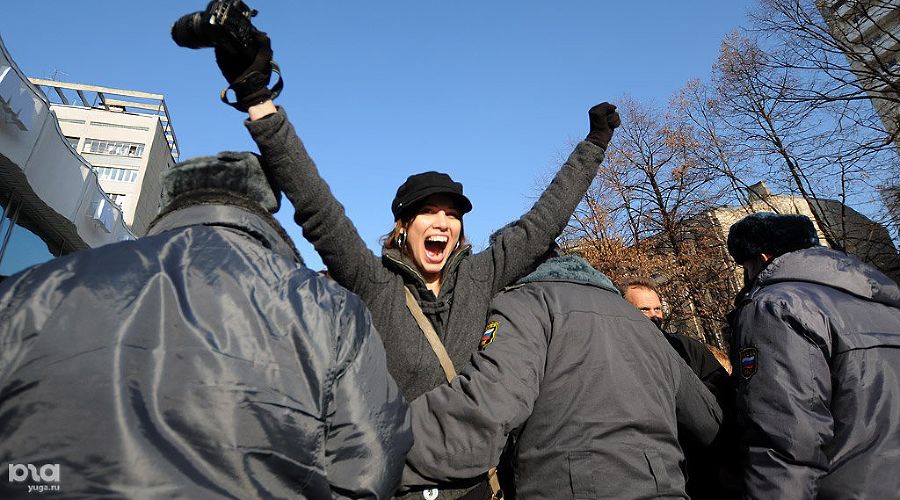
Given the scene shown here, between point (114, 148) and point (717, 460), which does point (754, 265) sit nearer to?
point (717, 460)

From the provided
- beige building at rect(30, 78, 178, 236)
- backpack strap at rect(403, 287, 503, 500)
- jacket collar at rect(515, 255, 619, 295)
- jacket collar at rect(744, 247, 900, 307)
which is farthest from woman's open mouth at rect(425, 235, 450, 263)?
beige building at rect(30, 78, 178, 236)

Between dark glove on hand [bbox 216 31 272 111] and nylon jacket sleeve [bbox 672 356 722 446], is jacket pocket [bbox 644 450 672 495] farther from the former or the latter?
dark glove on hand [bbox 216 31 272 111]

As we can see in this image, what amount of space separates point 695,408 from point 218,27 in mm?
2223

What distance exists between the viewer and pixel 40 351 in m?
1.07

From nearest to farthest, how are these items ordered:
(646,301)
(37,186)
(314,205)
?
(314,205)
(646,301)
(37,186)

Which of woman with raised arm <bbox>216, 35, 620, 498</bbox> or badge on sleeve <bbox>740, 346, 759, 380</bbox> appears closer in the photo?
woman with raised arm <bbox>216, 35, 620, 498</bbox>

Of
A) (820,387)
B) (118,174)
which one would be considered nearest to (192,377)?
(820,387)

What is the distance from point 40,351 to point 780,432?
2.24m

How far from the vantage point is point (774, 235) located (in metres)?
2.60

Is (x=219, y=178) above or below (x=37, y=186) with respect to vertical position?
below

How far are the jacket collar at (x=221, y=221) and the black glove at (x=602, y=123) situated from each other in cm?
172

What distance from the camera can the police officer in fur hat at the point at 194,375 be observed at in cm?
105

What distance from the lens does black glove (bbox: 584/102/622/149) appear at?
263 centimetres

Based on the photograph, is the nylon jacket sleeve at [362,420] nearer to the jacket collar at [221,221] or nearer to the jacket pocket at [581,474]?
the jacket collar at [221,221]
